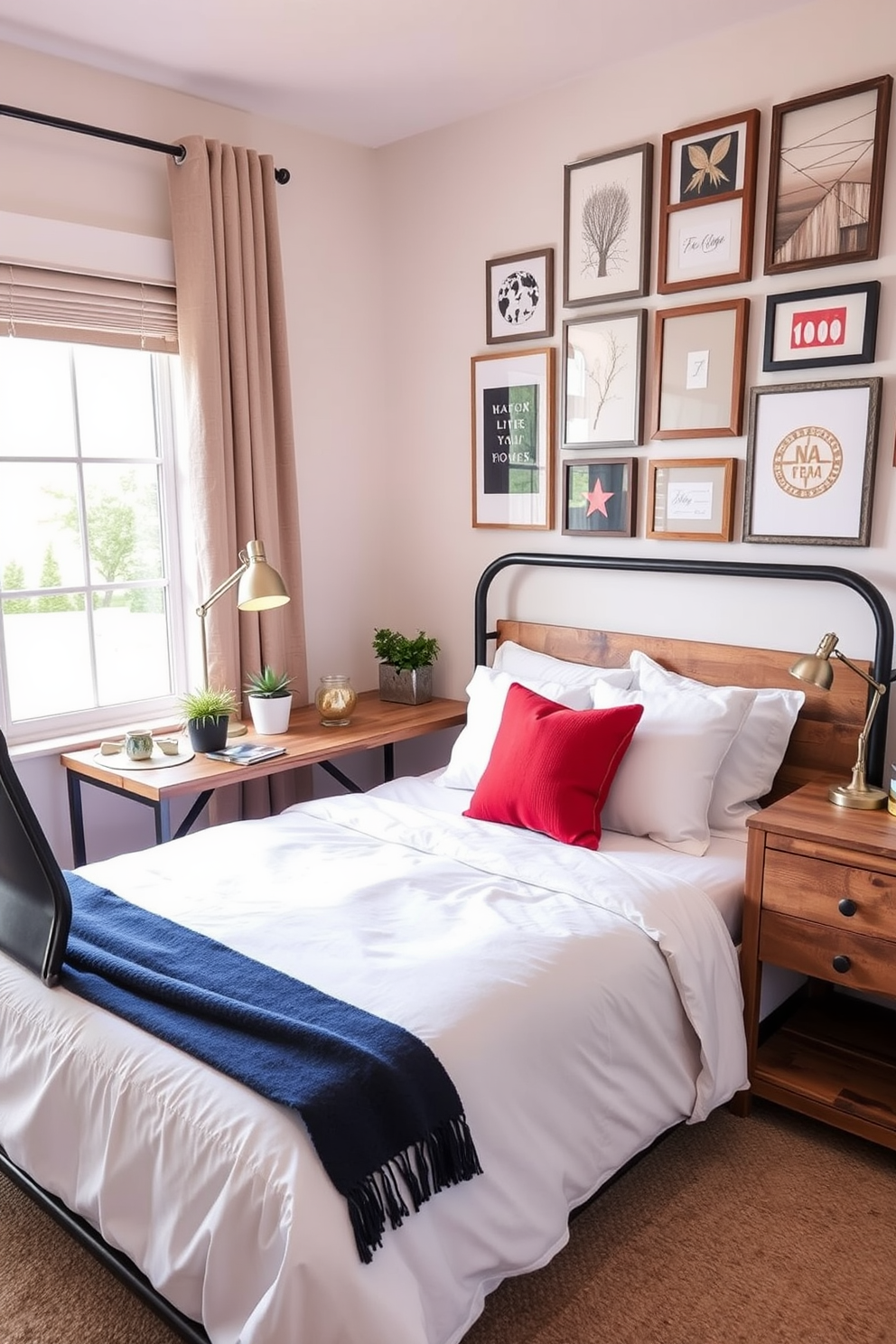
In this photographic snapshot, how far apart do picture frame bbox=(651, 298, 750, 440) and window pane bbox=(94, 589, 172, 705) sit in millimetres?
1695

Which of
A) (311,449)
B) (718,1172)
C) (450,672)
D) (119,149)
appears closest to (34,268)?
(119,149)

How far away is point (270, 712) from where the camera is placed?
10.4 ft

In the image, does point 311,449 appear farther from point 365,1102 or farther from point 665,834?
point 365,1102

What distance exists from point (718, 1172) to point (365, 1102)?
1070mm

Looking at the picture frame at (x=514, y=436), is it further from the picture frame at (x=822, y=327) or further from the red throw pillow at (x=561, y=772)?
the red throw pillow at (x=561, y=772)

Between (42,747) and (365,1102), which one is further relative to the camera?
(42,747)

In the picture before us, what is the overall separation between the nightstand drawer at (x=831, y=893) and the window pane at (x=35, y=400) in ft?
7.62

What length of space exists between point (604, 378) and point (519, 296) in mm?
449

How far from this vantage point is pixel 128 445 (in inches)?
126

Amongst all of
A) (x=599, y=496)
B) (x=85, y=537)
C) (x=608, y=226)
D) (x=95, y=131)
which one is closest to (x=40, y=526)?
(x=85, y=537)

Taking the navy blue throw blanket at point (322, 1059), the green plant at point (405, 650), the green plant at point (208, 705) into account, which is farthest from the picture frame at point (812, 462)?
the navy blue throw blanket at point (322, 1059)

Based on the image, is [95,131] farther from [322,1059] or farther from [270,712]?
[322,1059]

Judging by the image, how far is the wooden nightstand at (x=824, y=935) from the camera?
212 cm

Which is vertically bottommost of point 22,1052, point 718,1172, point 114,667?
point 718,1172
